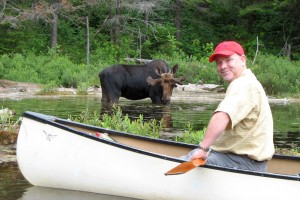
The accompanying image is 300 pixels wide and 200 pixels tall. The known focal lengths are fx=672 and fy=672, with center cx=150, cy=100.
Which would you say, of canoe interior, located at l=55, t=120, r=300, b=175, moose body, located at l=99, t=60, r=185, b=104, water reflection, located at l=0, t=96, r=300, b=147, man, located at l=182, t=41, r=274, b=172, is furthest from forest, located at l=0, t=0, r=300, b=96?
man, located at l=182, t=41, r=274, b=172

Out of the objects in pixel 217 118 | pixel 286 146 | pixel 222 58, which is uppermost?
pixel 222 58

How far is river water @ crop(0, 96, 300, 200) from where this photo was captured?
324 inches

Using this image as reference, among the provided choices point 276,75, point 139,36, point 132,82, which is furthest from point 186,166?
point 139,36

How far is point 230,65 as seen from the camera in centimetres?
684

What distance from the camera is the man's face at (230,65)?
6.82 m

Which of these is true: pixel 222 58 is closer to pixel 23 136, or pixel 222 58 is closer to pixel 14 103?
pixel 23 136

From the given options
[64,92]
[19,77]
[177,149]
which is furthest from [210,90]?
[177,149]

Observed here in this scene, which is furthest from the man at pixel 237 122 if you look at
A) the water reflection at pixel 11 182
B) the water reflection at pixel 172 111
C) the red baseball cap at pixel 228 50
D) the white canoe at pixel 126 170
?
the water reflection at pixel 172 111

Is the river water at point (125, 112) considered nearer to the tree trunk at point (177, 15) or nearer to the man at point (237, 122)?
the man at point (237, 122)

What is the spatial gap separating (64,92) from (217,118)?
63.3 ft

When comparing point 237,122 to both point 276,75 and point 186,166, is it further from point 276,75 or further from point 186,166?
point 276,75

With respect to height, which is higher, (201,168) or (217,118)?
(217,118)

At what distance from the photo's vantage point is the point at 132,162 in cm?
768

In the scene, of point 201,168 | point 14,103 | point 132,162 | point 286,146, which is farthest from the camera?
point 14,103
